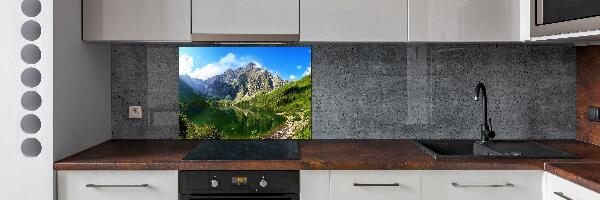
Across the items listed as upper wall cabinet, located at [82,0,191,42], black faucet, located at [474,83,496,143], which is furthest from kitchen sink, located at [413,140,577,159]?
upper wall cabinet, located at [82,0,191,42]

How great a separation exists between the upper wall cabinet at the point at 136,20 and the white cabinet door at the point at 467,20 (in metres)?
1.07

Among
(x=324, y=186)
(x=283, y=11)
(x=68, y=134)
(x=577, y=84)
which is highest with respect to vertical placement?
(x=283, y=11)

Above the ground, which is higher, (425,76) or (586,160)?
(425,76)

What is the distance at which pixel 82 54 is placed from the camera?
2.71 metres

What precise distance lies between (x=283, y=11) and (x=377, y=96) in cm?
75

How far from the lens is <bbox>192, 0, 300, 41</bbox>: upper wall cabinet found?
2707 mm

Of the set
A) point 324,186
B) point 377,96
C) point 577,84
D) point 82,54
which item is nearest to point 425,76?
point 377,96

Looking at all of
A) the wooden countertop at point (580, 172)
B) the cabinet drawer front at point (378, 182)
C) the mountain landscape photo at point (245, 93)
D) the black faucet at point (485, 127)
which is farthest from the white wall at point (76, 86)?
the wooden countertop at point (580, 172)

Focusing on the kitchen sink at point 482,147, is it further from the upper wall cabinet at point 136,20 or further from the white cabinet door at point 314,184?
the upper wall cabinet at point 136,20

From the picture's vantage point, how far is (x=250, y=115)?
313 cm
